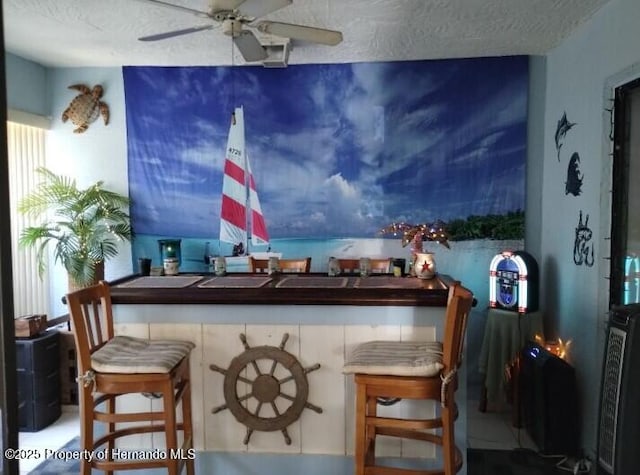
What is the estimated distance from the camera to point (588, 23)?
124 inches

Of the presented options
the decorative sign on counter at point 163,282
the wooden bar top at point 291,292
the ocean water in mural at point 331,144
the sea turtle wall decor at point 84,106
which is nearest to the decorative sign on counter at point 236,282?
the wooden bar top at point 291,292

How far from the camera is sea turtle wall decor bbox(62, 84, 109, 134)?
4348mm

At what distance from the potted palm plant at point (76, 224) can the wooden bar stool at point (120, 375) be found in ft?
6.11

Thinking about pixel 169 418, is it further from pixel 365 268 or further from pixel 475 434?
pixel 475 434

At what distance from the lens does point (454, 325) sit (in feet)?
6.23

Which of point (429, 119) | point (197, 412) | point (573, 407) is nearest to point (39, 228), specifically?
point (197, 412)

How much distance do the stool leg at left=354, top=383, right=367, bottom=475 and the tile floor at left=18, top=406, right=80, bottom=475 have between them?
2.01 meters

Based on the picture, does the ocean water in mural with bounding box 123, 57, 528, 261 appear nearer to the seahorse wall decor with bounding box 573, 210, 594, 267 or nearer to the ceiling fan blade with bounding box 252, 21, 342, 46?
the seahorse wall decor with bounding box 573, 210, 594, 267

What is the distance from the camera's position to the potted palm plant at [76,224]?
3.97m

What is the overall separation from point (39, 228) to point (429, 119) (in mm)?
3115

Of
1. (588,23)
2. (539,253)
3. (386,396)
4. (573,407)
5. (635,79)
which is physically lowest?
(573,407)

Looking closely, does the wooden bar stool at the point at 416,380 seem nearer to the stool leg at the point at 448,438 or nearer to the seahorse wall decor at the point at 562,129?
the stool leg at the point at 448,438

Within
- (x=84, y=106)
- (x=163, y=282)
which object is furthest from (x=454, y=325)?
(x=84, y=106)

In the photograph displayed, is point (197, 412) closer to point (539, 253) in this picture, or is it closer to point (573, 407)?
point (573, 407)
